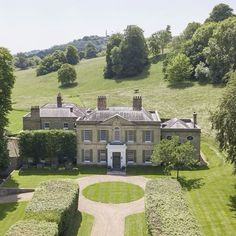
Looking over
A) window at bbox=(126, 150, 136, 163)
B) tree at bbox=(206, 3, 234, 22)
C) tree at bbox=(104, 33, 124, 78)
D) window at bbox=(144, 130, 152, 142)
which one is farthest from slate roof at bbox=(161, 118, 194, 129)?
tree at bbox=(206, 3, 234, 22)

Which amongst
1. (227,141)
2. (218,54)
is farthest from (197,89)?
(227,141)

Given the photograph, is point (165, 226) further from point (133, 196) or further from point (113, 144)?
point (113, 144)

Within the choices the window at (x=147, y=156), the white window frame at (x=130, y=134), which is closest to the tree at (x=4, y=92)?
the white window frame at (x=130, y=134)

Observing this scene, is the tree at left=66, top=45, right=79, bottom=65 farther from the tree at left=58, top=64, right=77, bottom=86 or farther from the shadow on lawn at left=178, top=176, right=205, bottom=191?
the shadow on lawn at left=178, top=176, right=205, bottom=191

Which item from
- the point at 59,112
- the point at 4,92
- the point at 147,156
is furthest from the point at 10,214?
the point at 59,112

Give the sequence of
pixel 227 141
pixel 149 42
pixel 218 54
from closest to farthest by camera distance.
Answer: pixel 227 141 < pixel 218 54 < pixel 149 42

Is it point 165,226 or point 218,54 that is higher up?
point 218,54

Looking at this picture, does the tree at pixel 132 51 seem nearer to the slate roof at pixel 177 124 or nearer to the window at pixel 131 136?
the slate roof at pixel 177 124
